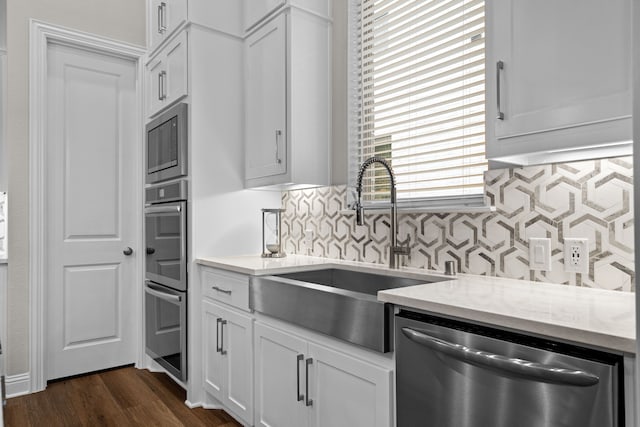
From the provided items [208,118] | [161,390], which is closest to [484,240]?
[208,118]

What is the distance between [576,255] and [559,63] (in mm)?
671

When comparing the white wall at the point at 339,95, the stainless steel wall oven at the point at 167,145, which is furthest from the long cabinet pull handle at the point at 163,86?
the white wall at the point at 339,95

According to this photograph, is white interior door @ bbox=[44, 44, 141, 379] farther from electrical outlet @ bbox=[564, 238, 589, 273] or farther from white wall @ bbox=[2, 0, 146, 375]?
electrical outlet @ bbox=[564, 238, 589, 273]

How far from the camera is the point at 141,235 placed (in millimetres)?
3264

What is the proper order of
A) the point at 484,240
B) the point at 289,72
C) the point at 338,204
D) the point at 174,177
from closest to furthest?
1. the point at 484,240
2. the point at 289,72
3. the point at 338,204
4. the point at 174,177

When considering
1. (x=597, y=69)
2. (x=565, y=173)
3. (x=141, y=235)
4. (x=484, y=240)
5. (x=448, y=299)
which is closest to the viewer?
(x=597, y=69)

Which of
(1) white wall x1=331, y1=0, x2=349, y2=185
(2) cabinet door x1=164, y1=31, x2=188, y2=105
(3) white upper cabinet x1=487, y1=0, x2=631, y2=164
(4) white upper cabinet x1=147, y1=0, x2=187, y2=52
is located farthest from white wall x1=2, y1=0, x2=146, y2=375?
(3) white upper cabinet x1=487, y1=0, x2=631, y2=164

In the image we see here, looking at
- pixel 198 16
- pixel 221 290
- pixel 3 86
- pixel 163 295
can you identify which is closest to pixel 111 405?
pixel 163 295

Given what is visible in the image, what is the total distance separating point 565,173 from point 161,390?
8.70ft

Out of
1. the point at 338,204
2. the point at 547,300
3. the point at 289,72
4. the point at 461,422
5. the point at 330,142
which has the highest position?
the point at 289,72

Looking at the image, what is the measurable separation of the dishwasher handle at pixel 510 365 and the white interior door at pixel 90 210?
105 inches

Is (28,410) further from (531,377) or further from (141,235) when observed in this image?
(531,377)

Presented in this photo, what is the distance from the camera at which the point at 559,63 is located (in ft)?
3.98

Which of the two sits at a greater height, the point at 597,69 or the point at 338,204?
the point at 597,69
